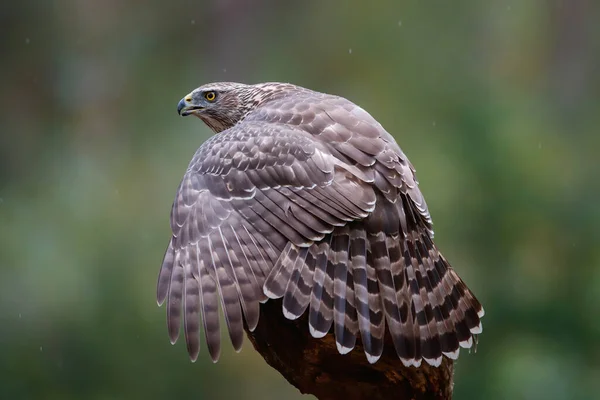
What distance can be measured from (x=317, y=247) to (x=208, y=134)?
5148 mm

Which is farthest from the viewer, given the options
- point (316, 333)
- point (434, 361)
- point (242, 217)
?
point (242, 217)

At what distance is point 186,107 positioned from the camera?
568 cm

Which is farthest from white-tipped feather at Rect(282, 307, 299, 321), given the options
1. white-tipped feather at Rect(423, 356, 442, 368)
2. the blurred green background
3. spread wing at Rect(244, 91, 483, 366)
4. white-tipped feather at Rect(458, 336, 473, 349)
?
the blurred green background

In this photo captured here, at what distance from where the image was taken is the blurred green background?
802 cm

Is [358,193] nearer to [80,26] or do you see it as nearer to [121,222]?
[121,222]

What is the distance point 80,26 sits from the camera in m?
10.9

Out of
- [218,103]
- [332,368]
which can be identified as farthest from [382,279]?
[218,103]

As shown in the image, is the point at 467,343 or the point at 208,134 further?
the point at 208,134

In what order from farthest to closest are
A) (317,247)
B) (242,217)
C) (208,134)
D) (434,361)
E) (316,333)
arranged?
1. (208,134)
2. (242,217)
3. (317,247)
4. (434,361)
5. (316,333)

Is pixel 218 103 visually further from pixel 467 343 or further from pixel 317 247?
pixel 467 343

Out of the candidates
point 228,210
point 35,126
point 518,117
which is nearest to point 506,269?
point 518,117

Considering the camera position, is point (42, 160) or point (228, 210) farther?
point (42, 160)

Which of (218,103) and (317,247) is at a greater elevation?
(218,103)

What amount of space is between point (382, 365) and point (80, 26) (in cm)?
795
